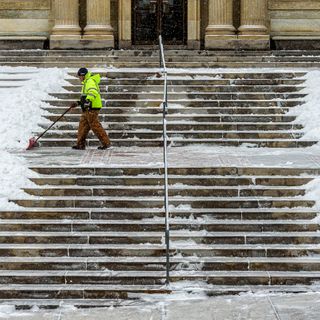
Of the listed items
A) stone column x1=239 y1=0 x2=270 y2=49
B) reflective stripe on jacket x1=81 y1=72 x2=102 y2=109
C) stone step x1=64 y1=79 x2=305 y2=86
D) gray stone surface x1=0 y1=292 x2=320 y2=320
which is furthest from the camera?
stone column x1=239 y1=0 x2=270 y2=49

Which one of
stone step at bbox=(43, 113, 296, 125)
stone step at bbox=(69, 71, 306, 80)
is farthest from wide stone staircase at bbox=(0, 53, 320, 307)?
stone step at bbox=(69, 71, 306, 80)

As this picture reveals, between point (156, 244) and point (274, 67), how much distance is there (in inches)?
414

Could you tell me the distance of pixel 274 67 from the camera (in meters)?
21.1

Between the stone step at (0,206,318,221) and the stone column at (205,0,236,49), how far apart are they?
37.9 ft

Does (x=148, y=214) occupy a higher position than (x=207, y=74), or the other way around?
(x=207, y=74)

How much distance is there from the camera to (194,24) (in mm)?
24078

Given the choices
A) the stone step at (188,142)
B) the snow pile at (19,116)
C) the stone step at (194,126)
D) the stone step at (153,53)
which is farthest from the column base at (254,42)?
the stone step at (188,142)

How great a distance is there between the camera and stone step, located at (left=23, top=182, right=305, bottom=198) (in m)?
12.8

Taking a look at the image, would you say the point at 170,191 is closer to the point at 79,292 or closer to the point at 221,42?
the point at 79,292

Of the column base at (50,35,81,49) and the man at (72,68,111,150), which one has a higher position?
the column base at (50,35,81,49)

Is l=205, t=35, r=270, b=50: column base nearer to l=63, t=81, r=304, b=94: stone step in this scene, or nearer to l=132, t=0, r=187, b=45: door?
l=132, t=0, r=187, b=45: door

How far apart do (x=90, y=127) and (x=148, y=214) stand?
3789mm

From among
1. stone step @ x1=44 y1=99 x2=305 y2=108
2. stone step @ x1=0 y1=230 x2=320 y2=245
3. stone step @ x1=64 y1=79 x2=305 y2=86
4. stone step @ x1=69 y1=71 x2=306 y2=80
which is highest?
stone step @ x1=69 y1=71 x2=306 y2=80

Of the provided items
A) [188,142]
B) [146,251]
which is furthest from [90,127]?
[146,251]
